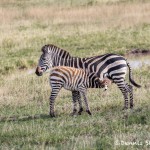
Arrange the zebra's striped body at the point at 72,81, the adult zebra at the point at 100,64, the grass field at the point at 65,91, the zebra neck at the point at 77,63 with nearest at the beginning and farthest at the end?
the grass field at the point at 65,91
the zebra's striped body at the point at 72,81
the adult zebra at the point at 100,64
the zebra neck at the point at 77,63

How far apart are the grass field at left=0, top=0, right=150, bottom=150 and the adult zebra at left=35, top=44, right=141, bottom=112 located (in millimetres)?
486

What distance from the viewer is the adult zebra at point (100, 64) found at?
37.8 ft

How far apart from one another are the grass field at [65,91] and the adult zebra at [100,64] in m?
0.49

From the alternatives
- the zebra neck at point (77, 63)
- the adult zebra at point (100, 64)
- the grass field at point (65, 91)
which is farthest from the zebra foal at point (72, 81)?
the zebra neck at point (77, 63)

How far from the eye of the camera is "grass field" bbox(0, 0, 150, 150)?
805cm

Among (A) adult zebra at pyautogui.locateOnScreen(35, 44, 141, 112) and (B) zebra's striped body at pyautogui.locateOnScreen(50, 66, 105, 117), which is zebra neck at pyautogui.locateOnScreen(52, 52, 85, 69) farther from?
(B) zebra's striped body at pyautogui.locateOnScreen(50, 66, 105, 117)

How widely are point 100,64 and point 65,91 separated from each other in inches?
99.8

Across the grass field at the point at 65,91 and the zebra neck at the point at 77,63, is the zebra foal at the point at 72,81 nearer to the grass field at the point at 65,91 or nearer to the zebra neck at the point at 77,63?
the grass field at the point at 65,91

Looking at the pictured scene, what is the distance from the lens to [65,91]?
14.0m

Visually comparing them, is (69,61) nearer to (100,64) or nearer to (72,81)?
(100,64)

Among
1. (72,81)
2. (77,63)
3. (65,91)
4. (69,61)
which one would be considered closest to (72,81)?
(72,81)

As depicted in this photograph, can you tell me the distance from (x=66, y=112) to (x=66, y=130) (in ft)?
7.32

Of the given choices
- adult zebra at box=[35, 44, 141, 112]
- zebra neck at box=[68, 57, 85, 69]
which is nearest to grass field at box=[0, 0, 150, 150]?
adult zebra at box=[35, 44, 141, 112]

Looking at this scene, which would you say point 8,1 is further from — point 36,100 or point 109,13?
point 36,100
